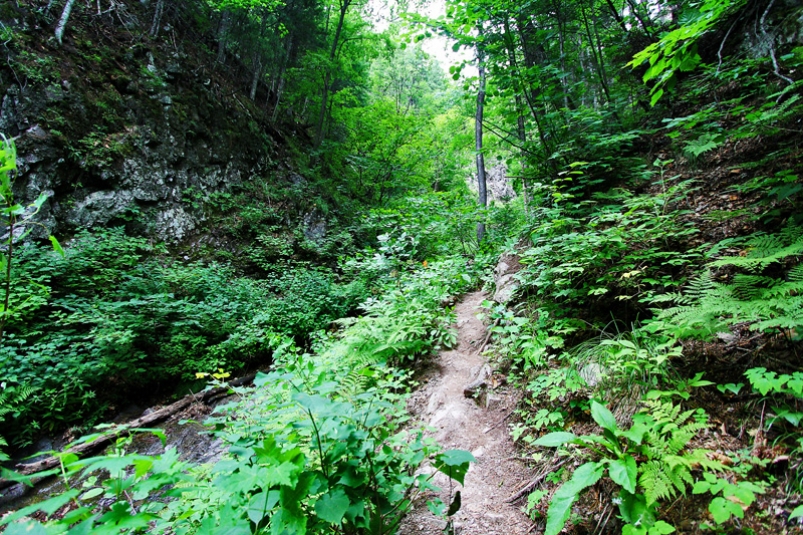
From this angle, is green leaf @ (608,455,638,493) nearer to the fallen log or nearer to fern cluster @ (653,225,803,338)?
fern cluster @ (653,225,803,338)

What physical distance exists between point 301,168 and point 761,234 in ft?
40.4

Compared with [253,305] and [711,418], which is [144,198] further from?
[711,418]

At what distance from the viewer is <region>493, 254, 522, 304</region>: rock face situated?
4.38 meters

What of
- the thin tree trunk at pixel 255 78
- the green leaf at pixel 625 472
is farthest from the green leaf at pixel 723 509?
the thin tree trunk at pixel 255 78

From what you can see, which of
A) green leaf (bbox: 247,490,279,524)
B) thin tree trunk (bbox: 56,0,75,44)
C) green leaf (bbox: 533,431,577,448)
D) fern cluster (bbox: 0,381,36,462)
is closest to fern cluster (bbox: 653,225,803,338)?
green leaf (bbox: 533,431,577,448)

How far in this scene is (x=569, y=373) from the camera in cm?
270

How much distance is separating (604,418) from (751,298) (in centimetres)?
128

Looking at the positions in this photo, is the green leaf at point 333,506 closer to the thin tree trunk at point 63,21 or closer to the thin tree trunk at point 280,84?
the thin tree trunk at point 63,21

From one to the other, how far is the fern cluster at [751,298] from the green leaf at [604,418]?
80cm

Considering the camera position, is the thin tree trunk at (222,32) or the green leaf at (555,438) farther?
the thin tree trunk at (222,32)

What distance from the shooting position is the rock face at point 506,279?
14.4ft

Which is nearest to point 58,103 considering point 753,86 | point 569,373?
point 569,373

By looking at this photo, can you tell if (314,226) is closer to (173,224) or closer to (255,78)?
(173,224)

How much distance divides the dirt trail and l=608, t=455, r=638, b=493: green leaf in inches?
29.3
